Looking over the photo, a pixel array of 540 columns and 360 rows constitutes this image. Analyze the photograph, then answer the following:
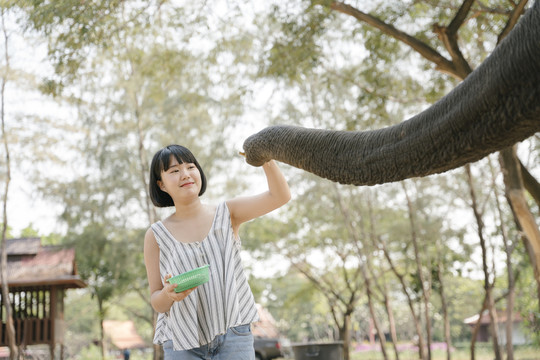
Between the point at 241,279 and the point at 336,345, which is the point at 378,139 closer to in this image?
the point at 241,279

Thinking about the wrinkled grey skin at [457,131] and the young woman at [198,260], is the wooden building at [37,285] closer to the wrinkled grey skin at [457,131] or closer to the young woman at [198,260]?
the young woman at [198,260]

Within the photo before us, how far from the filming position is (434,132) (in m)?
1.13

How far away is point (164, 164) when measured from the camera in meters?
2.38

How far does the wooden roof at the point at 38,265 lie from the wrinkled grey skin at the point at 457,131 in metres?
14.7

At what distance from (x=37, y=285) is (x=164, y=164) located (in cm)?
1462

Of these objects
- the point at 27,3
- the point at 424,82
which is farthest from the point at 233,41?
the point at 27,3

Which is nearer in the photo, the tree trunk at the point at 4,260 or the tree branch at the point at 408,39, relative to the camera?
the tree branch at the point at 408,39

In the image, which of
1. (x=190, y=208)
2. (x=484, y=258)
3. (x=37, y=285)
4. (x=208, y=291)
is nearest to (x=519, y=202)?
(x=484, y=258)

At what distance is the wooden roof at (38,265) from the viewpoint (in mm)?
15102

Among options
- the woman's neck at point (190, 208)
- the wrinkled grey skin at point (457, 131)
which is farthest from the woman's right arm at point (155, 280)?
the wrinkled grey skin at point (457, 131)

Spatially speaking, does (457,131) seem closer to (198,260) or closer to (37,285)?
(198,260)

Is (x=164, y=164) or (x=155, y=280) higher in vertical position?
(x=164, y=164)

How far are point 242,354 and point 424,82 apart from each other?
1019 cm

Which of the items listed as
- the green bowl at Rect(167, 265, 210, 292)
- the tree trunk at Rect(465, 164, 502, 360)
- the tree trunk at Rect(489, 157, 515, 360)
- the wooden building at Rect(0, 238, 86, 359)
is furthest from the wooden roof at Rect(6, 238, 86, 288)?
the green bowl at Rect(167, 265, 210, 292)
